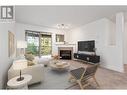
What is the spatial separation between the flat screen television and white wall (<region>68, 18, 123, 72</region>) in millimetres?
254

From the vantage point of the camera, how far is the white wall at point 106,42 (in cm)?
462

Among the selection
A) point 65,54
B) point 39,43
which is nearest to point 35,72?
point 39,43

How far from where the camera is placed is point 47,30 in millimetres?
7664

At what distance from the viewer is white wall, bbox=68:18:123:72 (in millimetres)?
4617

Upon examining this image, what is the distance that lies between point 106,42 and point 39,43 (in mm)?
4686

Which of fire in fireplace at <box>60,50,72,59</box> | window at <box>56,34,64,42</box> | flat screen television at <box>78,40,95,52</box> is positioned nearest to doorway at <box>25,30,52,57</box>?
window at <box>56,34,64,42</box>

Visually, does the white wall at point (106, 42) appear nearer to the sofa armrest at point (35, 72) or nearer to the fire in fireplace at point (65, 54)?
the fire in fireplace at point (65, 54)

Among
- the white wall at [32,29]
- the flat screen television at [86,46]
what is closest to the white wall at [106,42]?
the flat screen television at [86,46]

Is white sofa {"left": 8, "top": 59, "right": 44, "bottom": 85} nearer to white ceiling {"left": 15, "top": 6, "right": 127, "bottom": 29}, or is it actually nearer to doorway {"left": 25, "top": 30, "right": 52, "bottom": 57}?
white ceiling {"left": 15, "top": 6, "right": 127, "bottom": 29}

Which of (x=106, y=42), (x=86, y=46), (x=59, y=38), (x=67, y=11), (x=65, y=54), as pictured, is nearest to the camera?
(x=67, y=11)

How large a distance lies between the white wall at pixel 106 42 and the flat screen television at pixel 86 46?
0.25 m

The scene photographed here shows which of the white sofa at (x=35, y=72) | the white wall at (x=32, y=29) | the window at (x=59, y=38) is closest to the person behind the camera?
the white sofa at (x=35, y=72)

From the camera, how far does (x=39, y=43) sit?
735cm

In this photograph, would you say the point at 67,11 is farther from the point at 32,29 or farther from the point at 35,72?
the point at 32,29
